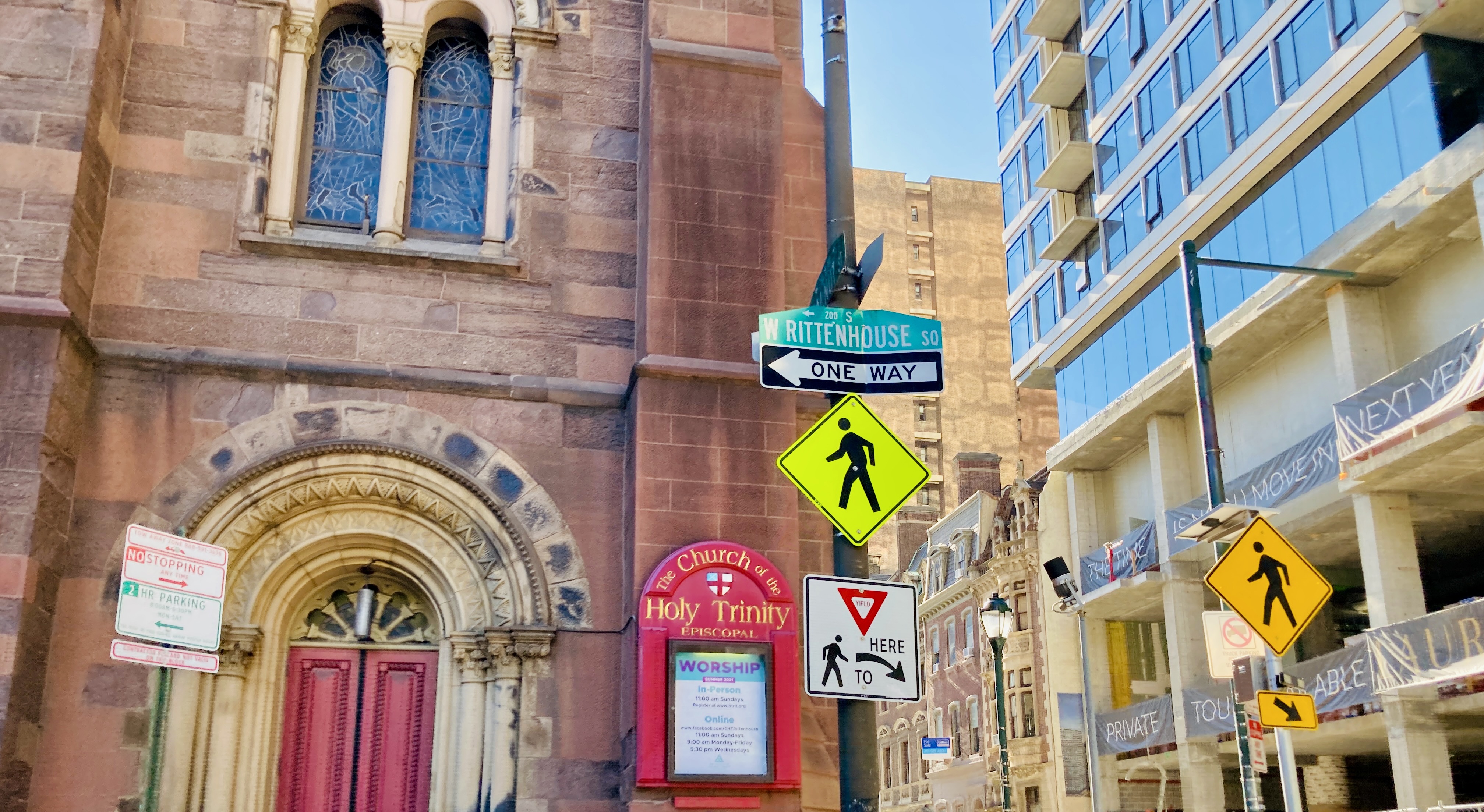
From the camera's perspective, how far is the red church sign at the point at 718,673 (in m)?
10.6

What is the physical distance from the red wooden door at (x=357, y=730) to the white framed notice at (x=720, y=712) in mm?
2371

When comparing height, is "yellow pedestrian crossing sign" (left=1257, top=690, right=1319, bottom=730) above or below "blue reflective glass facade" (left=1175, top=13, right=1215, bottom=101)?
below

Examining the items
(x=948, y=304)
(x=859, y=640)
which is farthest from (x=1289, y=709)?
(x=948, y=304)

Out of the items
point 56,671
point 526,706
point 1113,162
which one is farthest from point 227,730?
point 1113,162

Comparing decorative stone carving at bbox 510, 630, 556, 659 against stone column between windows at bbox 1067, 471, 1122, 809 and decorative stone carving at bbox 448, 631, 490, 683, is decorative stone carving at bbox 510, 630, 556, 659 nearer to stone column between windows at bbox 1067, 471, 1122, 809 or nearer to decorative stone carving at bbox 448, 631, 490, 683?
decorative stone carving at bbox 448, 631, 490, 683

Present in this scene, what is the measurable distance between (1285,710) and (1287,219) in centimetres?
A: 2058

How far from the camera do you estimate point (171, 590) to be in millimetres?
8859

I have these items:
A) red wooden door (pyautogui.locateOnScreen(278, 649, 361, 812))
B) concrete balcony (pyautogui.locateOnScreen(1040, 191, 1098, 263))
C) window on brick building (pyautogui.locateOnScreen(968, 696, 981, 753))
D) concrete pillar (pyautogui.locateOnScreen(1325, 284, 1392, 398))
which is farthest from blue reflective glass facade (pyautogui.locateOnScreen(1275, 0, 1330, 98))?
window on brick building (pyautogui.locateOnScreen(968, 696, 981, 753))

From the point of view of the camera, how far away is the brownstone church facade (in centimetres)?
1079

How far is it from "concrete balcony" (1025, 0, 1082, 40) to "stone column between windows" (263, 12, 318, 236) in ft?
112

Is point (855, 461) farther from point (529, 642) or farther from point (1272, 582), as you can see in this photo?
point (529, 642)

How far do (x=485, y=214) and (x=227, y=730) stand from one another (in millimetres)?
5044

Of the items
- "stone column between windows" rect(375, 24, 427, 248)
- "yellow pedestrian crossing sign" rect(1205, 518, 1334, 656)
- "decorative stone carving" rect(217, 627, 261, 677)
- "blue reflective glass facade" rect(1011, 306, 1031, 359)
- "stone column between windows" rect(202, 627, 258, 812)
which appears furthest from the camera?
"blue reflective glass facade" rect(1011, 306, 1031, 359)

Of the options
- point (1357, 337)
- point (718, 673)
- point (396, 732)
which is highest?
point (1357, 337)
